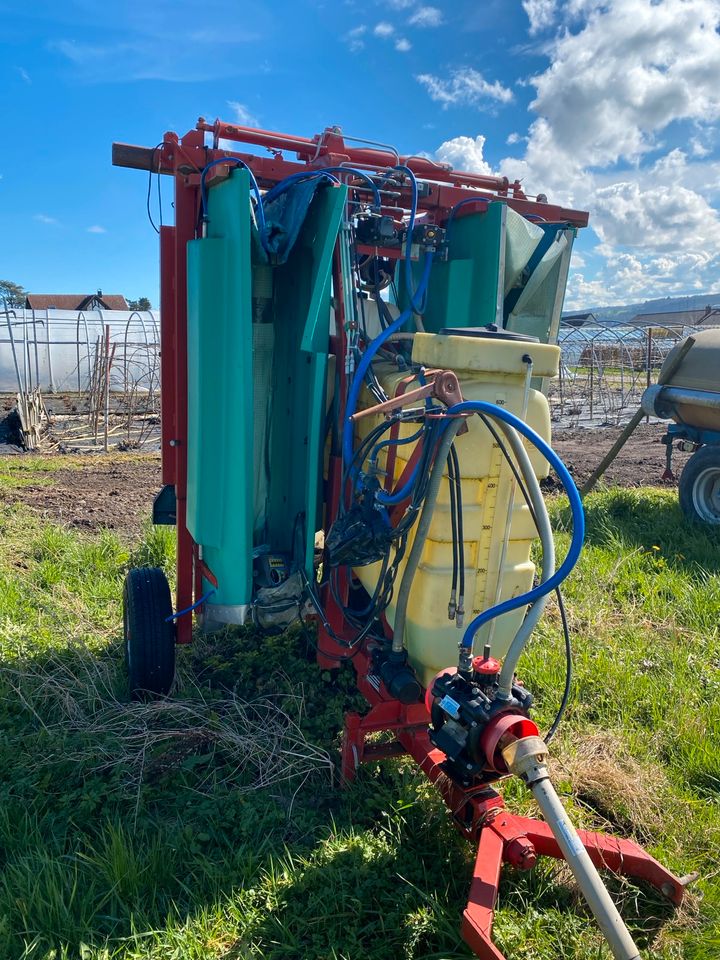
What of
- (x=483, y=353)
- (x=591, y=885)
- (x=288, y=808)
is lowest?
(x=288, y=808)

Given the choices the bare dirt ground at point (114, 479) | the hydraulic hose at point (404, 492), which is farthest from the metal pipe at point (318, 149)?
the bare dirt ground at point (114, 479)

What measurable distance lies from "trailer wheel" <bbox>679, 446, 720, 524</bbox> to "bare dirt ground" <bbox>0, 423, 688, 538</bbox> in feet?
7.31

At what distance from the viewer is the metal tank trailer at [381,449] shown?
2.09 metres

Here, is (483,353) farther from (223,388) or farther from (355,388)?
(223,388)

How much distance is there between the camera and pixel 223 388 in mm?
2918

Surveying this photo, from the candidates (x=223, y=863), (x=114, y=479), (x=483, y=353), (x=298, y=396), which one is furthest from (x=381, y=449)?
(x=114, y=479)

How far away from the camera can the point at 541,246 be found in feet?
11.4

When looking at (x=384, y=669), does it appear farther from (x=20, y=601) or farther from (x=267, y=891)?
(x=20, y=601)

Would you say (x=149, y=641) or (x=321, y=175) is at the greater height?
(x=321, y=175)

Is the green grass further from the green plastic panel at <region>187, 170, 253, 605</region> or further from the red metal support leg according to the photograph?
the green plastic panel at <region>187, 170, 253, 605</region>

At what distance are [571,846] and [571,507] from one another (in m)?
0.87

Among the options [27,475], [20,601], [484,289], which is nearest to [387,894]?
[484,289]

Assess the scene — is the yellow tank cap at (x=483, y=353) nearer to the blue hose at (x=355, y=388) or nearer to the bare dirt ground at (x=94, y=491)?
the blue hose at (x=355, y=388)

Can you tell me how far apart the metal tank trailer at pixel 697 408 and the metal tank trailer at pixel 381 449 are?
397 cm
